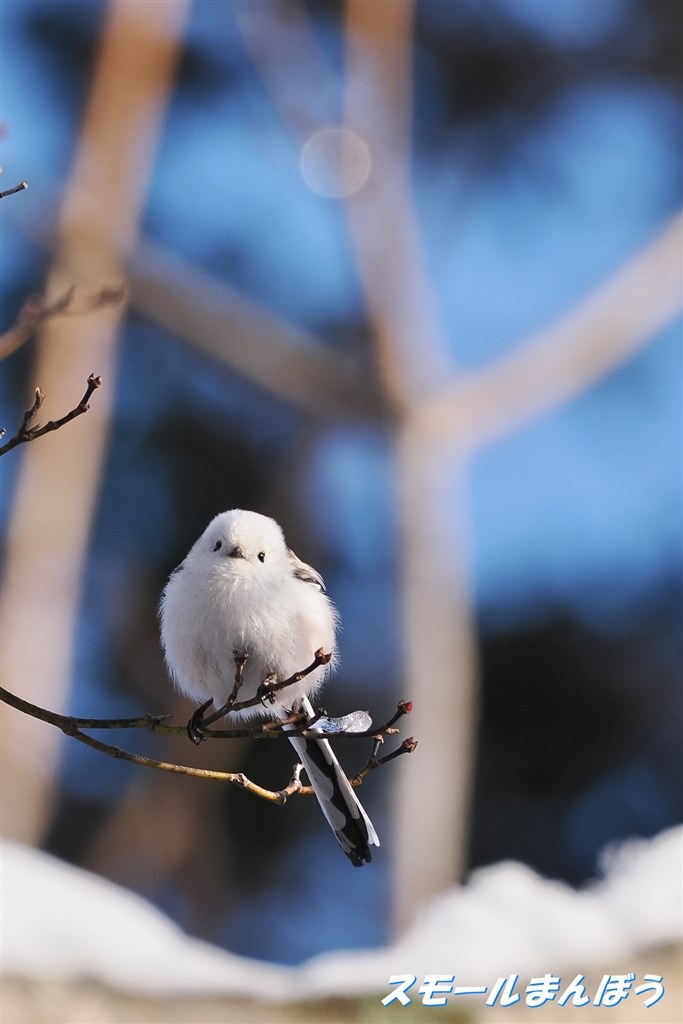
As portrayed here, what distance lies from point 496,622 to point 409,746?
105cm

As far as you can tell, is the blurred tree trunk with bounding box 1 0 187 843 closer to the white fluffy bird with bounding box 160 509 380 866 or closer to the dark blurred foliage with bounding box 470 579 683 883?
the white fluffy bird with bounding box 160 509 380 866

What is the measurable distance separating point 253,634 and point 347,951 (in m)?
0.84

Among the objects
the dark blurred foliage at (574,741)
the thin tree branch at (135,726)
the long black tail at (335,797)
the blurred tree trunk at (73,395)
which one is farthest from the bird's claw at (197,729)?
the dark blurred foliage at (574,741)

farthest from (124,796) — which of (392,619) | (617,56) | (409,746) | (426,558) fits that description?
(617,56)

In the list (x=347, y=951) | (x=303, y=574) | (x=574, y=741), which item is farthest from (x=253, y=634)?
(x=574, y=741)

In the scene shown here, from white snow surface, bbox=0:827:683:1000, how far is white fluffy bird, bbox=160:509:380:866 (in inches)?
22.1

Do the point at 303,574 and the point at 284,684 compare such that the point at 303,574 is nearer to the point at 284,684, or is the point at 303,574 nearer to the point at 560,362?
the point at 284,684

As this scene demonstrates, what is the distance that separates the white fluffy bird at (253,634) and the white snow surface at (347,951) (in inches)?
22.1

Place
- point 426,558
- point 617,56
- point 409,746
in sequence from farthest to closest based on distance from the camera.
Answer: point 617,56
point 426,558
point 409,746

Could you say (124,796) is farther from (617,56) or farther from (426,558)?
(617,56)

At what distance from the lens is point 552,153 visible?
221cm

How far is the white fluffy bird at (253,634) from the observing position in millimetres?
1123

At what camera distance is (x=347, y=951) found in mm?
1688

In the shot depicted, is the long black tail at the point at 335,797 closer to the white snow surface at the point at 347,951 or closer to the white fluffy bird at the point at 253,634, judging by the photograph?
the white fluffy bird at the point at 253,634
